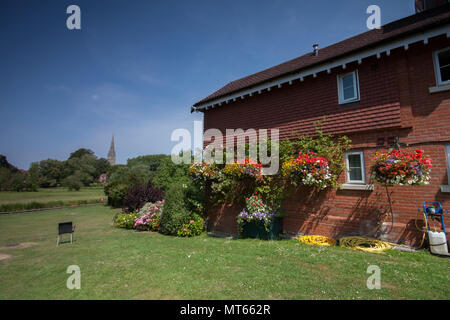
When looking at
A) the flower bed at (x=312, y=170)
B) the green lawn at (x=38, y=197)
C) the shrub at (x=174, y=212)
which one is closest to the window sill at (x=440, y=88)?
the flower bed at (x=312, y=170)

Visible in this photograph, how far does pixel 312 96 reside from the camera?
29.1ft

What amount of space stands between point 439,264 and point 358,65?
259 inches

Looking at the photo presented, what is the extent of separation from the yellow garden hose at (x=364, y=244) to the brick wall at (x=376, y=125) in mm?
402

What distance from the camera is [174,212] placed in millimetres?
10297

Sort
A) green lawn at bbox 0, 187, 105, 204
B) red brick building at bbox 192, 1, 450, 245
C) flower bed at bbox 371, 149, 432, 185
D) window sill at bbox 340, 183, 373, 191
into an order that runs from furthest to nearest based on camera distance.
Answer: green lawn at bbox 0, 187, 105, 204
window sill at bbox 340, 183, 373, 191
red brick building at bbox 192, 1, 450, 245
flower bed at bbox 371, 149, 432, 185

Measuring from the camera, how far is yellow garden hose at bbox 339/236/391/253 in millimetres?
6414

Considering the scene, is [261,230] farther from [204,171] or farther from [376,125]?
[376,125]

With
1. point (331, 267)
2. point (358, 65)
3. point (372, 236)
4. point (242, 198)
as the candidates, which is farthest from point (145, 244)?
point (358, 65)

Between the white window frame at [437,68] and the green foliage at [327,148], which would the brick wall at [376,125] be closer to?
the white window frame at [437,68]

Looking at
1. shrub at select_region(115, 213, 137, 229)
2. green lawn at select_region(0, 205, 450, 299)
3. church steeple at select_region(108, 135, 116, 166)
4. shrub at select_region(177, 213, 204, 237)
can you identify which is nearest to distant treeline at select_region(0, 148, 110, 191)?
church steeple at select_region(108, 135, 116, 166)

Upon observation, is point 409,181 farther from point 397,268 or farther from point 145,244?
point 145,244

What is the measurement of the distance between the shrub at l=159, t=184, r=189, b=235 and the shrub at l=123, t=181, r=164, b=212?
4980 millimetres

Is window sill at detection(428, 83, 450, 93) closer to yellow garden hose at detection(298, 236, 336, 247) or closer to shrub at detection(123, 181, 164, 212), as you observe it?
yellow garden hose at detection(298, 236, 336, 247)

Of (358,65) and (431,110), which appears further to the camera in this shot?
(358,65)
